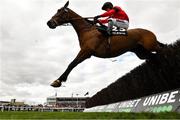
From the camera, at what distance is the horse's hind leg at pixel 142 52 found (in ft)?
40.4

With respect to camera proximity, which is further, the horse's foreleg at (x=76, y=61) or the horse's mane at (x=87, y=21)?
the horse's mane at (x=87, y=21)

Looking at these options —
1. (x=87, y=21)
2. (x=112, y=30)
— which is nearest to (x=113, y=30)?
(x=112, y=30)

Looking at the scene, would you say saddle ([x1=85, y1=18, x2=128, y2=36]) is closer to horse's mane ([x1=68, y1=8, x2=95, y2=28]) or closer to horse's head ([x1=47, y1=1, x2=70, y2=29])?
horse's mane ([x1=68, y1=8, x2=95, y2=28])

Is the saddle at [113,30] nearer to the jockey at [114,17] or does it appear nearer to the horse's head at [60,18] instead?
the jockey at [114,17]

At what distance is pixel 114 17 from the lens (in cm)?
1133

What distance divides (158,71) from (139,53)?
13.9 feet

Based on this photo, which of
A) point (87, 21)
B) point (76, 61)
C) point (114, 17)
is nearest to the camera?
point (76, 61)

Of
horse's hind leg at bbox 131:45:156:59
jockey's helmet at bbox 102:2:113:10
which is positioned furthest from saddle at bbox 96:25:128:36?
horse's hind leg at bbox 131:45:156:59

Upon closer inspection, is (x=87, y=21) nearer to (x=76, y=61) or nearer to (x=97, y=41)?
(x=97, y=41)

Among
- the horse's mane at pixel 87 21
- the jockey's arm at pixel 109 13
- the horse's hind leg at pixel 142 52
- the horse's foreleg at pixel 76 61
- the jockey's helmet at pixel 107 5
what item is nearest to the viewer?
the horse's foreleg at pixel 76 61

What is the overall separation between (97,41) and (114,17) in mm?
942

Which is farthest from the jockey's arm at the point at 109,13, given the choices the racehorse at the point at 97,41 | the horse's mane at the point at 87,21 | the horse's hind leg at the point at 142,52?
the horse's hind leg at the point at 142,52

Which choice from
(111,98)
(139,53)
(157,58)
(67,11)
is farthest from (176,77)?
(111,98)

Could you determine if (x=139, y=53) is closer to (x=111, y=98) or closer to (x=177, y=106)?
(x=177, y=106)
